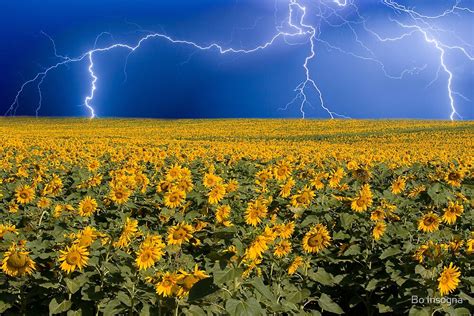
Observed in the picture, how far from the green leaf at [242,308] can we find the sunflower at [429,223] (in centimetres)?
266

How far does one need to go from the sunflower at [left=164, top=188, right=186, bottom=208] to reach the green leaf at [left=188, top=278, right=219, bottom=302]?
9.25 feet

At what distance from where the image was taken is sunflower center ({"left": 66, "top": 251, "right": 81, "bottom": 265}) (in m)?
3.42

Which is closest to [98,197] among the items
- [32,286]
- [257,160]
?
[32,286]

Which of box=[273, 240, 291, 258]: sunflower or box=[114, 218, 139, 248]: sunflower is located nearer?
box=[114, 218, 139, 248]: sunflower

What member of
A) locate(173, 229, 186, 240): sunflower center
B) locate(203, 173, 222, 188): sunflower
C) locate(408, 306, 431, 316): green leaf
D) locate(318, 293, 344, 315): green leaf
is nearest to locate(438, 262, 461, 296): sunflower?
locate(408, 306, 431, 316): green leaf

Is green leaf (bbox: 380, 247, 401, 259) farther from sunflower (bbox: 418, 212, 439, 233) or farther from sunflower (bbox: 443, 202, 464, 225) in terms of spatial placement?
sunflower (bbox: 443, 202, 464, 225)

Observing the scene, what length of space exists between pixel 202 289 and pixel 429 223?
114 inches

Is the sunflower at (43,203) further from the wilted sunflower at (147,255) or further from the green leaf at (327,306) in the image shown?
the green leaf at (327,306)

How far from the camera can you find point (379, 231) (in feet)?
16.0

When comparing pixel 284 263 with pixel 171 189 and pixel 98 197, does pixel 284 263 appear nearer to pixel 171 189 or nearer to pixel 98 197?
pixel 171 189

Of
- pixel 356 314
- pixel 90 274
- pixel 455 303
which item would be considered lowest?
pixel 356 314

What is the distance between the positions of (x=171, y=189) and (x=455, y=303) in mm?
3146

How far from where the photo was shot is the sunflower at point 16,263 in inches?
132

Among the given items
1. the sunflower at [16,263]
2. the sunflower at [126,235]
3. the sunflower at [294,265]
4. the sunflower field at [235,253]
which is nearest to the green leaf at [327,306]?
the sunflower field at [235,253]
